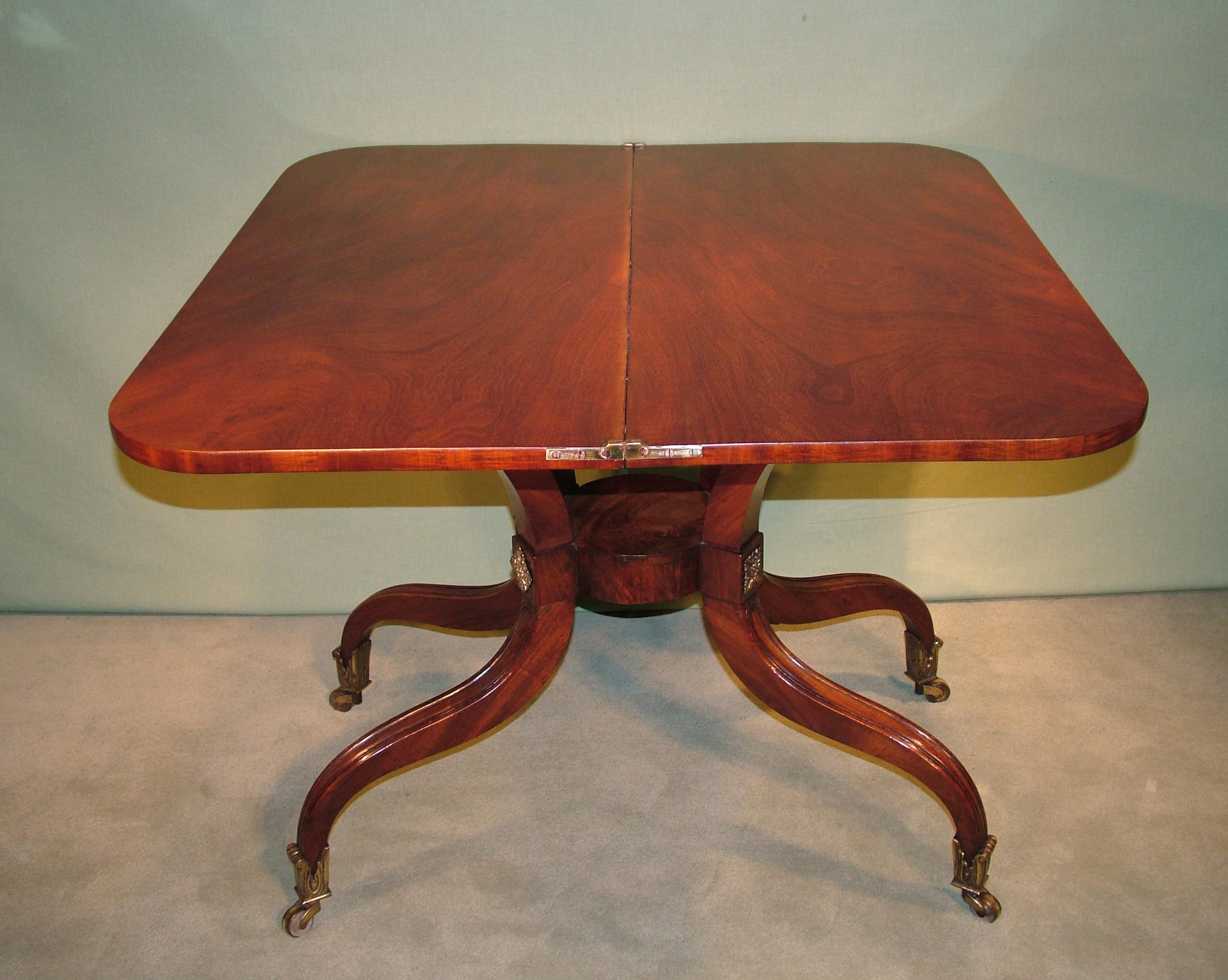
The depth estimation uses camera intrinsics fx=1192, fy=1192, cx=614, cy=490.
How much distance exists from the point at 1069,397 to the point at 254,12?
1.41 m

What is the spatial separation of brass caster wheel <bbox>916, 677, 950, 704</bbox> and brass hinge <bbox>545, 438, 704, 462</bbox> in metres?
1.18

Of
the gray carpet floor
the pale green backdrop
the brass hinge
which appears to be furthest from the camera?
the pale green backdrop

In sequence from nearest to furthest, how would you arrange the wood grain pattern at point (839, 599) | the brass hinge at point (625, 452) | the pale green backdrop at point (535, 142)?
the brass hinge at point (625, 452) < the pale green backdrop at point (535, 142) < the wood grain pattern at point (839, 599)

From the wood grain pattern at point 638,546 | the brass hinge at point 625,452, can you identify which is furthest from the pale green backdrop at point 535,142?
the brass hinge at point 625,452

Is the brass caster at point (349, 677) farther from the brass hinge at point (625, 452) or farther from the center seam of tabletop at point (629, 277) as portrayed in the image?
the brass hinge at point (625, 452)

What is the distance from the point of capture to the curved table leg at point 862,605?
2.12 meters

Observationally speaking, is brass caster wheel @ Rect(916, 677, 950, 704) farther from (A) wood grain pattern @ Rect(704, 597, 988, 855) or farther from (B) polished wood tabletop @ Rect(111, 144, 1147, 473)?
(B) polished wood tabletop @ Rect(111, 144, 1147, 473)

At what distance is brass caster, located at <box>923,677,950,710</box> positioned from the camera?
2.19 metres

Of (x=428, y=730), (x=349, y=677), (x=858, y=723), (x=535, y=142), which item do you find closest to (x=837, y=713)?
(x=858, y=723)

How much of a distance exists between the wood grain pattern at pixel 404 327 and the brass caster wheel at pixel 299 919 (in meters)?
0.82

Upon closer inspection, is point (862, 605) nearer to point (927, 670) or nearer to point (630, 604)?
point (927, 670)

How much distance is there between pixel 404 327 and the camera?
1434 mm

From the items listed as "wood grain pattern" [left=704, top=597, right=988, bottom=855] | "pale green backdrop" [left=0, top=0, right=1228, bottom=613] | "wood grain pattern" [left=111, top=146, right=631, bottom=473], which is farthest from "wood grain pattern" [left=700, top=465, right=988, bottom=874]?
"pale green backdrop" [left=0, top=0, right=1228, bottom=613]

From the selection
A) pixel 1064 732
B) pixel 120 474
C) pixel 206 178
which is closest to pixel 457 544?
pixel 120 474
